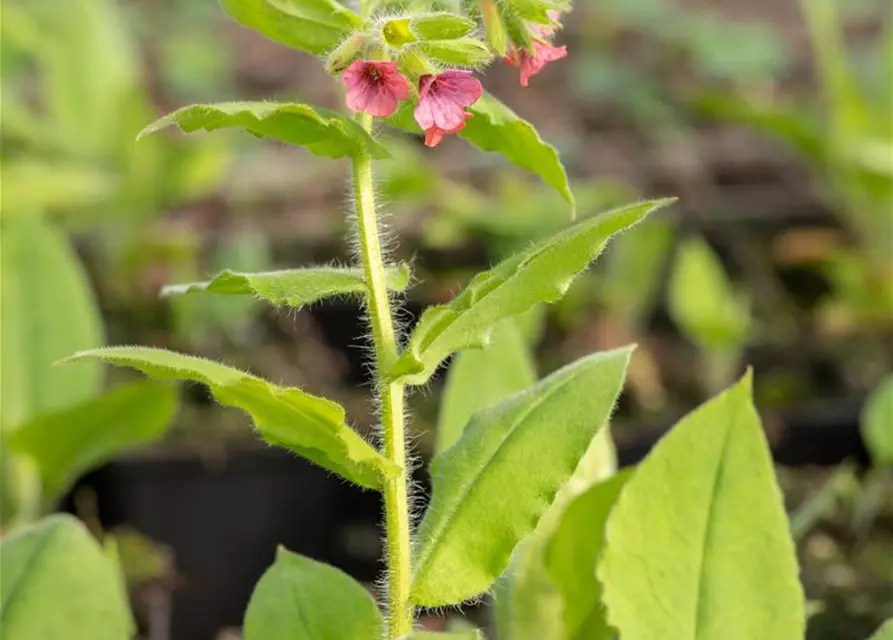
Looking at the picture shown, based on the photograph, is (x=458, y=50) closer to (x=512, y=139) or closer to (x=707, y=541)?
(x=512, y=139)

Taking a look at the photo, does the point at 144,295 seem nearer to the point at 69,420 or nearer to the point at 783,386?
the point at 69,420

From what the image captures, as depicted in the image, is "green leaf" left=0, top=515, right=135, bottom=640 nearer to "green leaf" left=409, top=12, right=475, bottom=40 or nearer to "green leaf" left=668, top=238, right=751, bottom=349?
"green leaf" left=409, top=12, right=475, bottom=40

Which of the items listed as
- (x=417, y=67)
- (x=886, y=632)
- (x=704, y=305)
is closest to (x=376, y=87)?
(x=417, y=67)

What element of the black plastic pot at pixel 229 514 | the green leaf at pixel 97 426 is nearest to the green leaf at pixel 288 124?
the green leaf at pixel 97 426

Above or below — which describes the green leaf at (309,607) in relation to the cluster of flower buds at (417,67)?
below

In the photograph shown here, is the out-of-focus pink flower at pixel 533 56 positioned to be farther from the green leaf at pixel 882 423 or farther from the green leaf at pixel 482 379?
the green leaf at pixel 882 423

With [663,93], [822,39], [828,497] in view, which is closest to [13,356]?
[828,497]

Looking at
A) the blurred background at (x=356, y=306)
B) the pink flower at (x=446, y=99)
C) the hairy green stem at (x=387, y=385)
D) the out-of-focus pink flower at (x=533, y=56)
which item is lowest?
the blurred background at (x=356, y=306)
